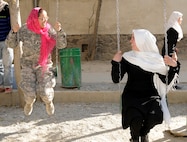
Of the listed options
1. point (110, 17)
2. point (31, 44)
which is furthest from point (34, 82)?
point (110, 17)

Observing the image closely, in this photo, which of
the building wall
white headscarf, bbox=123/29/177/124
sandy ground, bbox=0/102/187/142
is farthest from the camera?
the building wall

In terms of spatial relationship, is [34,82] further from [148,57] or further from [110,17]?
[110,17]

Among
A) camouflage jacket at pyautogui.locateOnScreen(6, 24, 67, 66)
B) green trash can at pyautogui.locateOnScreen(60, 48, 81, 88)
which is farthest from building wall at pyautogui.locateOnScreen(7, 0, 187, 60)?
camouflage jacket at pyautogui.locateOnScreen(6, 24, 67, 66)

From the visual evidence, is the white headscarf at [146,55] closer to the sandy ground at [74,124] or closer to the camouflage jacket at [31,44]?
the camouflage jacket at [31,44]

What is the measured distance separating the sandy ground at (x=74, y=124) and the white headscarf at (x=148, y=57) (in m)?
1.10

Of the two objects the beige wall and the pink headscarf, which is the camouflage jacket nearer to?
the pink headscarf

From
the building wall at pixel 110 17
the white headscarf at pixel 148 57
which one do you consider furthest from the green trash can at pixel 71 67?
the building wall at pixel 110 17

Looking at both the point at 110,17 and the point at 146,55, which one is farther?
the point at 110,17

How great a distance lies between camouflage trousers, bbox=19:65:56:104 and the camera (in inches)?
191

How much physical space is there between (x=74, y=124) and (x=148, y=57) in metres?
1.82

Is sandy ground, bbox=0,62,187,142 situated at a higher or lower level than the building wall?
lower

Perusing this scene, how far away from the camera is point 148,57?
13.9ft

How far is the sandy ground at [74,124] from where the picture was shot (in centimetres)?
515

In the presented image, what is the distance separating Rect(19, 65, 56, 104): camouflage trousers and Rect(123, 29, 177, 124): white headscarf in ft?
3.37
